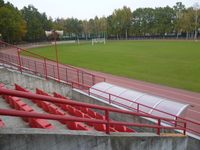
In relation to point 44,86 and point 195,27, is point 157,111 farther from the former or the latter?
point 195,27

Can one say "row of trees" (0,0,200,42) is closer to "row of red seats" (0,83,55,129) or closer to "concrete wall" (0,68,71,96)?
"concrete wall" (0,68,71,96)

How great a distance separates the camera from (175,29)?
341ft

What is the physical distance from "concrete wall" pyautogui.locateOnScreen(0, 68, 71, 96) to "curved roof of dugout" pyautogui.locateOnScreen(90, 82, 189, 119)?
2.11 metres

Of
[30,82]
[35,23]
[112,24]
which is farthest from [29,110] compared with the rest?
[112,24]

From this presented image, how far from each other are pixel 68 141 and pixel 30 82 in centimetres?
965

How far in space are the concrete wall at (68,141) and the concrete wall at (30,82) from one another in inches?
318

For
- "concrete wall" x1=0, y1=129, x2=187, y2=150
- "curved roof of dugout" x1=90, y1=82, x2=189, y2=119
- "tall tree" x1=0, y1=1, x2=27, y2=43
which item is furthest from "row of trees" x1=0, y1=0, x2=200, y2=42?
"concrete wall" x1=0, y1=129, x2=187, y2=150

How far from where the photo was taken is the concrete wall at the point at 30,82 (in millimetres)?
11387

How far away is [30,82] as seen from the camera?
1296 centimetres

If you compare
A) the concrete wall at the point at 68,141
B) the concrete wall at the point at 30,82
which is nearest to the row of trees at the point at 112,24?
the concrete wall at the point at 30,82

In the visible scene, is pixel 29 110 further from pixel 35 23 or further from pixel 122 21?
pixel 122 21

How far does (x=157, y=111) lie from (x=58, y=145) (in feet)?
26.9

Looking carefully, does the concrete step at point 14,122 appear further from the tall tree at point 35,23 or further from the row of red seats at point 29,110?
the tall tree at point 35,23

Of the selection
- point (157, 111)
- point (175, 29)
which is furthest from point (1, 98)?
point (175, 29)
